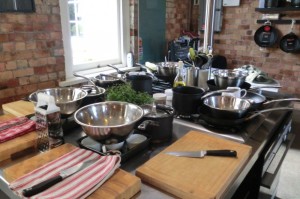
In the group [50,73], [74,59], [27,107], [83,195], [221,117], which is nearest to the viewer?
[83,195]

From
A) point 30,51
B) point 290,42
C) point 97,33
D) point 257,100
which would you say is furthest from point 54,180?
point 290,42

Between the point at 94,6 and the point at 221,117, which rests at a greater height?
the point at 94,6

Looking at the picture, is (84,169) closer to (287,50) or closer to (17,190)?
(17,190)

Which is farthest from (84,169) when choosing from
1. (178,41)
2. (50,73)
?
(178,41)

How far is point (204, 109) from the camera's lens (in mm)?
1155

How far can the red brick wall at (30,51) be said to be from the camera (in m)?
1.79

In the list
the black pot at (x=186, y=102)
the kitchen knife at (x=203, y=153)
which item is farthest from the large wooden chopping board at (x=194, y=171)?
the black pot at (x=186, y=102)

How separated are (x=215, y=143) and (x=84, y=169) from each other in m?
0.49

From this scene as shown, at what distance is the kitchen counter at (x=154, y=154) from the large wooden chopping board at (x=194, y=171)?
23mm

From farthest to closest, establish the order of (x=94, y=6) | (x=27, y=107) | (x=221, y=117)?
(x=94, y=6)
(x=27, y=107)
(x=221, y=117)

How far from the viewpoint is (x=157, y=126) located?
38.7 inches

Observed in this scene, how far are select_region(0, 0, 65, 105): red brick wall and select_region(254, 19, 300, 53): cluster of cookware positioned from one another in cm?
230

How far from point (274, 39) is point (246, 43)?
1.11 ft

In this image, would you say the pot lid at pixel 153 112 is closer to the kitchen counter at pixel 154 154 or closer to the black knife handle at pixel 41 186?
the kitchen counter at pixel 154 154
